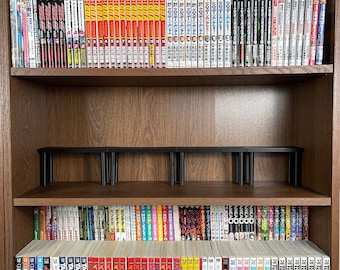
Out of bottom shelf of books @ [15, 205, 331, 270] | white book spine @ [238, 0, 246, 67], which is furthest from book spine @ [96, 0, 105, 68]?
bottom shelf of books @ [15, 205, 331, 270]

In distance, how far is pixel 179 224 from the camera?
1.21 meters

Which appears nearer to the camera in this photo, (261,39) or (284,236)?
(261,39)

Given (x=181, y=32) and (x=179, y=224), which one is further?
(x=179, y=224)

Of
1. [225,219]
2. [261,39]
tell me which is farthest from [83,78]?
[225,219]

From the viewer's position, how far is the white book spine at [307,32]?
3.31ft

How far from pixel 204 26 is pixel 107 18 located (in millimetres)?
312

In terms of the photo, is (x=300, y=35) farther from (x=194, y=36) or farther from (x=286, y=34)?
(x=194, y=36)

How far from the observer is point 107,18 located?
1.04 metres

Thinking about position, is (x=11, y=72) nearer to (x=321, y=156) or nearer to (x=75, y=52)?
(x=75, y=52)

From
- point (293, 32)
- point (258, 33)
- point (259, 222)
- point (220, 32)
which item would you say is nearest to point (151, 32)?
point (220, 32)

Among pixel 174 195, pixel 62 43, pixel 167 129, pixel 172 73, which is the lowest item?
pixel 174 195

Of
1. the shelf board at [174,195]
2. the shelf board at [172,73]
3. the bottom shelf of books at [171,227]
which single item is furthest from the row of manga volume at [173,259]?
the shelf board at [172,73]

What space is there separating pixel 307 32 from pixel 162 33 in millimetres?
456

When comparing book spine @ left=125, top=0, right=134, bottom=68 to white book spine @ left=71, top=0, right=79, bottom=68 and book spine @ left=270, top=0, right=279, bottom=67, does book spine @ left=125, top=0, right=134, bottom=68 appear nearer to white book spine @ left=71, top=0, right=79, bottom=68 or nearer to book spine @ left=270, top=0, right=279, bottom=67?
white book spine @ left=71, top=0, right=79, bottom=68
